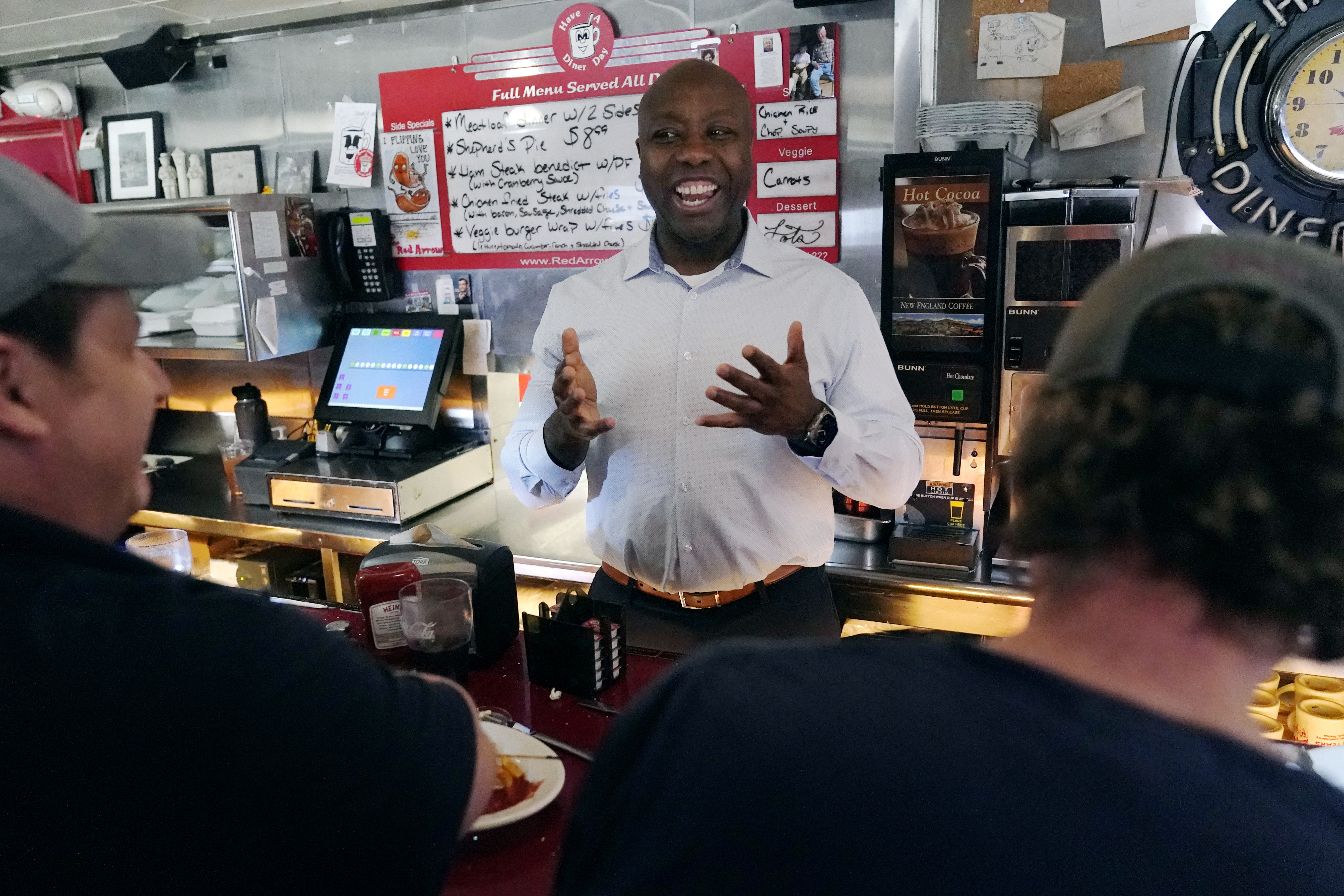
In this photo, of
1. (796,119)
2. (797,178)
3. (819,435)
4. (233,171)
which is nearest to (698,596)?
(819,435)

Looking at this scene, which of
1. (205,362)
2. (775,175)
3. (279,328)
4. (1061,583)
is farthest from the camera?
(205,362)

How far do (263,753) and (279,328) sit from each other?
9.28 feet

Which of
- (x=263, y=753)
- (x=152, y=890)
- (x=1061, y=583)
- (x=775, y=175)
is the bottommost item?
(x=152, y=890)

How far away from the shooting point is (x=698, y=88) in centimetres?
201

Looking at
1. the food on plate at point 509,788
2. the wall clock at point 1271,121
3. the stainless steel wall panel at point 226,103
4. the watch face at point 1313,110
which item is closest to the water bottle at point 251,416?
the stainless steel wall panel at point 226,103

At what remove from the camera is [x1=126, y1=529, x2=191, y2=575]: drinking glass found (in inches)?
71.2

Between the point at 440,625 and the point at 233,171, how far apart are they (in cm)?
282

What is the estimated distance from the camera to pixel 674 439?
2.00m

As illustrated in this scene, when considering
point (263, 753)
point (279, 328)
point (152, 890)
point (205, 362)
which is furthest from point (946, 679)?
point (205, 362)

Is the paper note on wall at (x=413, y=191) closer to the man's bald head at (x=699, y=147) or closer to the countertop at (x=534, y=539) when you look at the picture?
the countertop at (x=534, y=539)

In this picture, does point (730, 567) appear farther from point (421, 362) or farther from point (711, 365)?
point (421, 362)

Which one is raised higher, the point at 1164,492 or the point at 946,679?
the point at 1164,492

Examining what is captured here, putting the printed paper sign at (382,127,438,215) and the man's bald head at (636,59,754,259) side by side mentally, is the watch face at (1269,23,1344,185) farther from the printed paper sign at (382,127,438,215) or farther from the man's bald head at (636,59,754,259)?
the printed paper sign at (382,127,438,215)

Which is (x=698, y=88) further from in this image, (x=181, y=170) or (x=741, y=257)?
(x=181, y=170)
